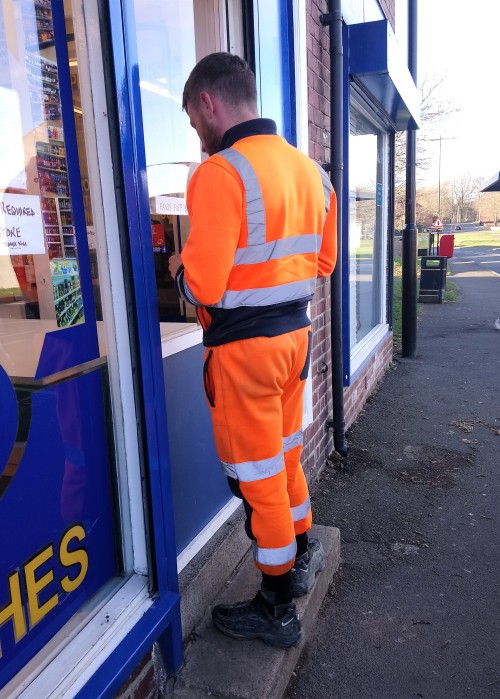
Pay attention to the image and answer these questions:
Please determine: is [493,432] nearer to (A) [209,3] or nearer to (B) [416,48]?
(A) [209,3]

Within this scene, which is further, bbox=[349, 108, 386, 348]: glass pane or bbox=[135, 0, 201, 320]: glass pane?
bbox=[349, 108, 386, 348]: glass pane

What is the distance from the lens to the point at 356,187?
219 inches

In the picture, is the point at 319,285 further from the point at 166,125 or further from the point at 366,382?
the point at 366,382

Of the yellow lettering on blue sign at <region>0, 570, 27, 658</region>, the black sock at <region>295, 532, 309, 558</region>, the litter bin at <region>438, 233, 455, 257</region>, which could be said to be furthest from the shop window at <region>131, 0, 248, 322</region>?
the litter bin at <region>438, 233, 455, 257</region>

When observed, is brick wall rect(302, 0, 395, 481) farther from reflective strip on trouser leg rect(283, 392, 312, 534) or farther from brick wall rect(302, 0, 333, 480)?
A: reflective strip on trouser leg rect(283, 392, 312, 534)

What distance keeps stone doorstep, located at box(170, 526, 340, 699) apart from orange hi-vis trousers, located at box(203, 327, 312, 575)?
1.07 feet

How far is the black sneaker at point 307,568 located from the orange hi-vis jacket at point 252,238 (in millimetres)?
1120

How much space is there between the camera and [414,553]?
3219 mm

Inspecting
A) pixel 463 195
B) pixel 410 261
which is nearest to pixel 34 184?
pixel 410 261

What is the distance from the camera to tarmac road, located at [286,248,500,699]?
7.73ft

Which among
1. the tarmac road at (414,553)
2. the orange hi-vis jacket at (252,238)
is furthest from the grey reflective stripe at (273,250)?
the tarmac road at (414,553)

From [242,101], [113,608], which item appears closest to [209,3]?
[242,101]

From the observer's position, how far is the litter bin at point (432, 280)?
13.0m

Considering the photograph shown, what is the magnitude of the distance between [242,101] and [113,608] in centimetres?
171
